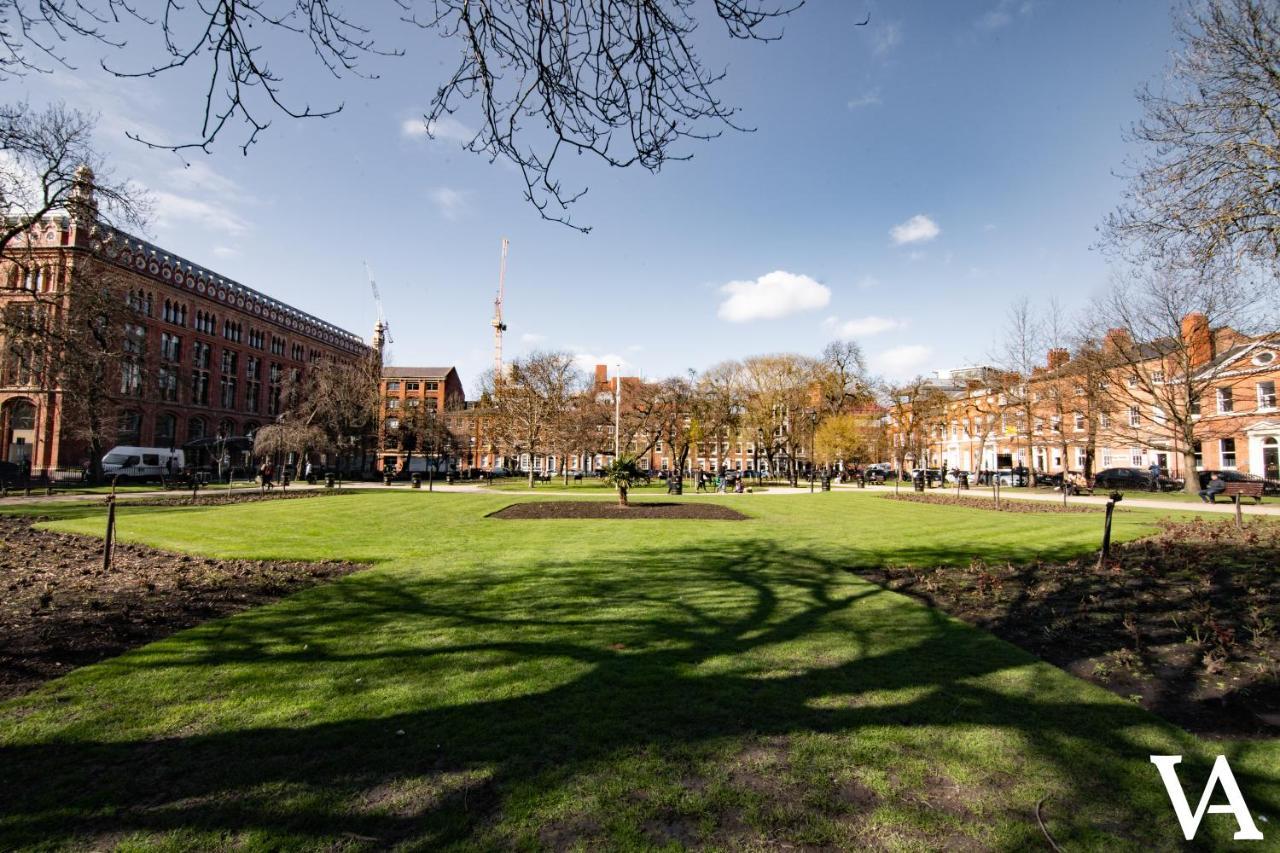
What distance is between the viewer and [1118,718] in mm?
3900

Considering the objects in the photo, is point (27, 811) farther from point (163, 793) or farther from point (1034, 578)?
point (1034, 578)

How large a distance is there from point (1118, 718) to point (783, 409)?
54298mm

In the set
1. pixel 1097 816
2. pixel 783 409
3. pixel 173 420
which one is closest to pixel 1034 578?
pixel 1097 816

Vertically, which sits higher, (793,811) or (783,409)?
(783,409)

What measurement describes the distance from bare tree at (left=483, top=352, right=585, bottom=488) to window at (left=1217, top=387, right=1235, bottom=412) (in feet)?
152

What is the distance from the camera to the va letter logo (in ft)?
9.13

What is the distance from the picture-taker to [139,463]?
137 feet

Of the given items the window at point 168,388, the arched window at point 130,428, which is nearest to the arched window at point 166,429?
the window at point 168,388

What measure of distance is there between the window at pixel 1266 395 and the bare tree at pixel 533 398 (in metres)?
47.9

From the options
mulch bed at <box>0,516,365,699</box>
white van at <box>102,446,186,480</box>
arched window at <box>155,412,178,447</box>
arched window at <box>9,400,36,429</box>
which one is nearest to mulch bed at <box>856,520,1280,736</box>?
mulch bed at <box>0,516,365,699</box>

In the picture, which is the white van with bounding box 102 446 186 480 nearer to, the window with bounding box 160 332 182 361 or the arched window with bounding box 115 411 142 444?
the arched window with bounding box 115 411 142 444

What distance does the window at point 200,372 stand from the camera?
5759cm

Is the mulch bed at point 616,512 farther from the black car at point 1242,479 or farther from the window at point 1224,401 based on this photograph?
the window at point 1224,401

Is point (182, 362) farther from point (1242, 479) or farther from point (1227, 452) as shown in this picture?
point (1227, 452)
